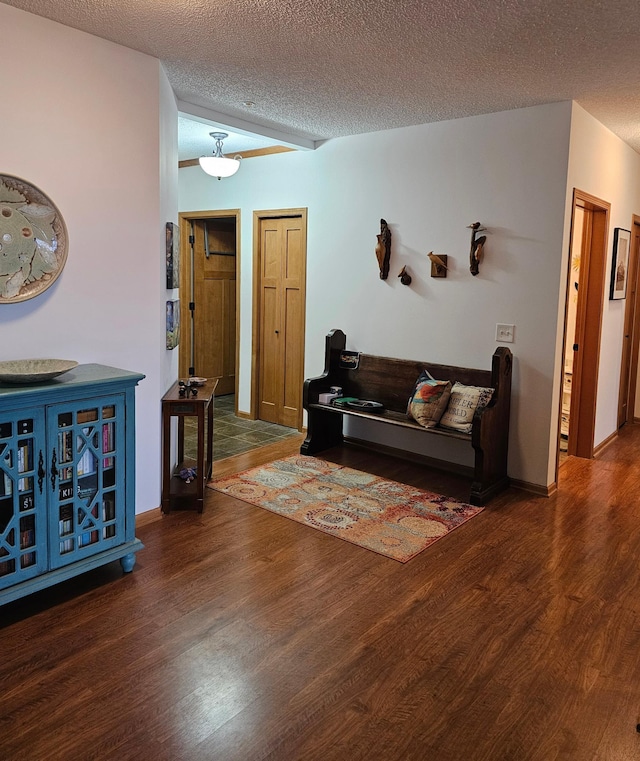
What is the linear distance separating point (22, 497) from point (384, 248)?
10.8ft

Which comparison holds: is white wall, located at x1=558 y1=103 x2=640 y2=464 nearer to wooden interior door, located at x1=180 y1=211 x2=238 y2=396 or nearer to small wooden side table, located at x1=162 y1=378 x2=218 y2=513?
small wooden side table, located at x1=162 y1=378 x2=218 y2=513

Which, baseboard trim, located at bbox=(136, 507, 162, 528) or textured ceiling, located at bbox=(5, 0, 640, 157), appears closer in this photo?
textured ceiling, located at bbox=(5, 0, 640, 157)

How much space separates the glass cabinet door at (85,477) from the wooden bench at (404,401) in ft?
6.99

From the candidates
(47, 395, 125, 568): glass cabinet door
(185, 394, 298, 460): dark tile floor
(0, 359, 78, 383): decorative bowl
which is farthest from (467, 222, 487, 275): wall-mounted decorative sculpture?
(0, 359, 78, 383): decorative bowl

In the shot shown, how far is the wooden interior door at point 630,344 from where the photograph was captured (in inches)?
228

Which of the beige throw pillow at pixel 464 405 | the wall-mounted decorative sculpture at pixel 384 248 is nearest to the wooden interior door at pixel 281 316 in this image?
the wall-mounted decorative sculpture at pixel 384 248

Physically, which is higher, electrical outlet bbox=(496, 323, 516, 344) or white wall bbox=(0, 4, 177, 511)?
white wall bbox=(0, 4, 177, 511)

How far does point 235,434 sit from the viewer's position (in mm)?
5637

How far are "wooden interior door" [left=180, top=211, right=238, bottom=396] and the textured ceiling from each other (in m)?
2.51

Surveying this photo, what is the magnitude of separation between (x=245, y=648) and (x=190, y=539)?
107cm

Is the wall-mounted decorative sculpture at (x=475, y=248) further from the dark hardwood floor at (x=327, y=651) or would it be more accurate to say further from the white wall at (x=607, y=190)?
the dark hardwood floor at (x=327, y=651)

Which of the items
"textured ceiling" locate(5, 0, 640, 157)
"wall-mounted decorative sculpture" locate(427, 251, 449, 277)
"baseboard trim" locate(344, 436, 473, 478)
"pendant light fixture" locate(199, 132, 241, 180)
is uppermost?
"textured ceiling" locate(5, 0, 640, 157)

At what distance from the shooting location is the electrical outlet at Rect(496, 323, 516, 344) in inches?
169

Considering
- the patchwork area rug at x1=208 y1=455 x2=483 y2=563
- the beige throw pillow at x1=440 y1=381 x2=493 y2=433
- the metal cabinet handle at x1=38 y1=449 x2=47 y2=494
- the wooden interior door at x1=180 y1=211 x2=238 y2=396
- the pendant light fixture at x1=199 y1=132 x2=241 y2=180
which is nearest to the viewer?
the metal cabinet handle at x1=38 y1=449 x2=47 y2=494
